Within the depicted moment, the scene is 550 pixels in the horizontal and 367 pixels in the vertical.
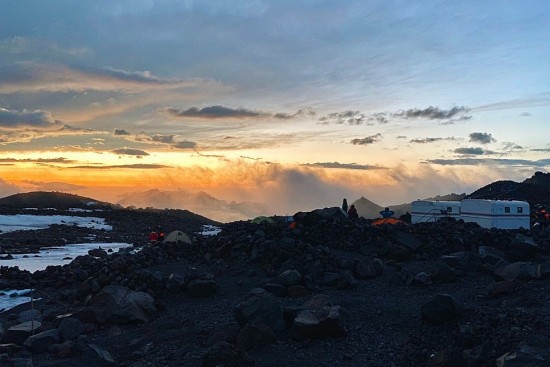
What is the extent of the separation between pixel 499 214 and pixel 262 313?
21.5 metres

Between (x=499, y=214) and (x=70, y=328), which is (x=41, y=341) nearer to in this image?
(x=70, y=328)

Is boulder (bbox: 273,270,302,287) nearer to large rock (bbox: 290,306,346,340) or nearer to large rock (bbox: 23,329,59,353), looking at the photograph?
large rock (bbox: 290,306,346,340)

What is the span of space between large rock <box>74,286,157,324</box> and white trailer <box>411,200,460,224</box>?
22.1 m

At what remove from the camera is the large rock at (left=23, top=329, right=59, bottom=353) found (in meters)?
11.3

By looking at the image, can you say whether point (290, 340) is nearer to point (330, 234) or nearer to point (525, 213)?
point (330, 234)

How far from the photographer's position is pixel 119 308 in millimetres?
13555

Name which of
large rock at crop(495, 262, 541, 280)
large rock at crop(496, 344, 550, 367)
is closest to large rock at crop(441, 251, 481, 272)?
large rock at crop(495, 262, 541, 280)

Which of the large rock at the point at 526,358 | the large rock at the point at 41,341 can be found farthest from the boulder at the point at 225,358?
the large rock at the point at 41,341

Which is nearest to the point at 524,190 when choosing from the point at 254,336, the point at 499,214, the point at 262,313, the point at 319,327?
the point at 499,214

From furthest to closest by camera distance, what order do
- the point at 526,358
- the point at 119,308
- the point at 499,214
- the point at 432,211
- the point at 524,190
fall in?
the point at 524,190
the point at 432,211
the point at 499,214
the point at 119,308
the point at 526,358

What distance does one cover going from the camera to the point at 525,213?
95.2 ft

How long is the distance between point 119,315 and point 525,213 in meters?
24.5

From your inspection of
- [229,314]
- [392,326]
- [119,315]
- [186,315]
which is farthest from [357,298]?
[119,315]

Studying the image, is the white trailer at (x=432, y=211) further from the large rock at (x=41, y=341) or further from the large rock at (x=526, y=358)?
the large rock at (x=41, y=341)
